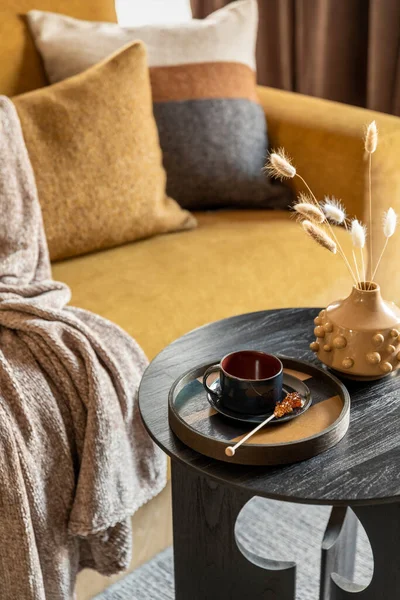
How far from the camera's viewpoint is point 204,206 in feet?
6.56

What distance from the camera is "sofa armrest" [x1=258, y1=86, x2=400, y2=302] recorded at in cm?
179

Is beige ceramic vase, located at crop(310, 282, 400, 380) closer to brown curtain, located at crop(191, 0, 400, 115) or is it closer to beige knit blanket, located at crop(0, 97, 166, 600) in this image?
beige knit blanket, located at crop(0, 97, 166, 600)

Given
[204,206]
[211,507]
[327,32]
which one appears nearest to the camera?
[211,507]

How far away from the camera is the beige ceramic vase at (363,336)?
107cm

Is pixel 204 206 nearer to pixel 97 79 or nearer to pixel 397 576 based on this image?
pixel 97 79

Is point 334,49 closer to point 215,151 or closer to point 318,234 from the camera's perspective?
point 215,151

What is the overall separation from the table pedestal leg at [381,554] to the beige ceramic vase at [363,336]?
7.4 inches

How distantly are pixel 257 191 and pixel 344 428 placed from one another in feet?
3.49

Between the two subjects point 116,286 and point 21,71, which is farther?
point 21,71

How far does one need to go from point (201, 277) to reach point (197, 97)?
0.52m

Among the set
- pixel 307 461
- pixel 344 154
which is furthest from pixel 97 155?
pixel 307 461

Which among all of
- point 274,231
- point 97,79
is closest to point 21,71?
point 97,79

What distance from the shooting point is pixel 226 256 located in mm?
1720

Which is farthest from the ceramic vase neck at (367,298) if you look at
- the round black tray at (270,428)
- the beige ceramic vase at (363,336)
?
the round black tray at (270,428)
